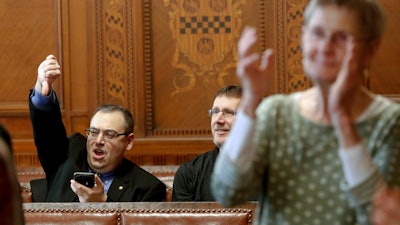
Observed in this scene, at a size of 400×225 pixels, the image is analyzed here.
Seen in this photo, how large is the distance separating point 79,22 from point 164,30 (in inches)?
22.6

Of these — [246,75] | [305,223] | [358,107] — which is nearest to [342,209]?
[305,223]

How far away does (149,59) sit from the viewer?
566 cm

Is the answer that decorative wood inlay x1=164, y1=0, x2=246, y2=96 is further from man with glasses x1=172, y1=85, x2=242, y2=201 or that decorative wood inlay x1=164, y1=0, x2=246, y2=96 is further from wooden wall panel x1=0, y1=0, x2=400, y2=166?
man with glasses x1=172, y1=85, x2=242, y2=201

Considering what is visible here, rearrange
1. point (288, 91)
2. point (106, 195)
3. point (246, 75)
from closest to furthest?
point (246, 75) → point (106, 195) → point (288, 91)

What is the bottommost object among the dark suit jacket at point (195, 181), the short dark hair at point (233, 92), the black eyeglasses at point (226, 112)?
the dark suit jacket at point (195, 181)

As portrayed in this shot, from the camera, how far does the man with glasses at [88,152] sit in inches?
157

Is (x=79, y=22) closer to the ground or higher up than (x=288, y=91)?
higher up

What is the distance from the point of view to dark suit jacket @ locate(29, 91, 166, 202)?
4.05 metres

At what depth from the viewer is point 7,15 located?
5.72 metres

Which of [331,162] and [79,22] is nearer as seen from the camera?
[331,162]

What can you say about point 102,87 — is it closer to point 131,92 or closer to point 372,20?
point 131,92

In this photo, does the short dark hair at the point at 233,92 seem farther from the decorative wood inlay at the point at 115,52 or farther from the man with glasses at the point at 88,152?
the decorative wood inlay at the point at 115,52

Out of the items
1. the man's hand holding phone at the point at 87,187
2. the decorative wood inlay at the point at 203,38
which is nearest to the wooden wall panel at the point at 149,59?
the decorative wood inlay at the point at 203,38

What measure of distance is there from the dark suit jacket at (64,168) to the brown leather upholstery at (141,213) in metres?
0.82
